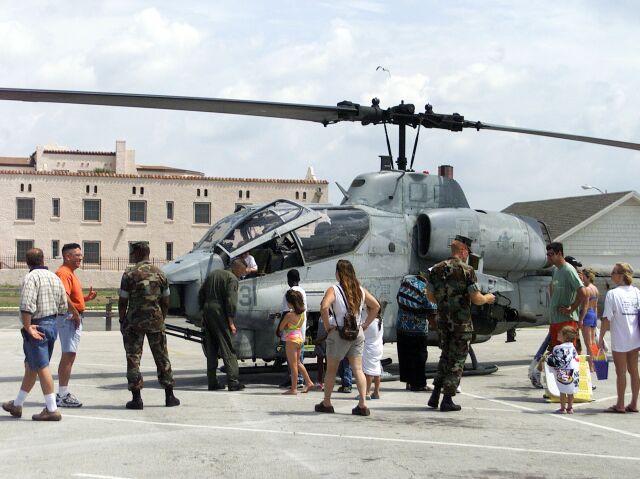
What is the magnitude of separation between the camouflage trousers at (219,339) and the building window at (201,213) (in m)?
41.0

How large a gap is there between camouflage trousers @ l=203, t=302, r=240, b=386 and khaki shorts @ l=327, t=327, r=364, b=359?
1953 millimetres

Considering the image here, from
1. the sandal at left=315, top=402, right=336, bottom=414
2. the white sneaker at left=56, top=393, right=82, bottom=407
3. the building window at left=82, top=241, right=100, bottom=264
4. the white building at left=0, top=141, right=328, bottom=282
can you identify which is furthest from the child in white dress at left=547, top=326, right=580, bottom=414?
the building window at left=82, top=241, right=100, bottom=264

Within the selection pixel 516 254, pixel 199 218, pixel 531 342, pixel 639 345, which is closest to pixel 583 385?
pixel 639 345

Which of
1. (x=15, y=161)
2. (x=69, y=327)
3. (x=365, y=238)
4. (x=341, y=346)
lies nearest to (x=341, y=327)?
(x=341, y=346)

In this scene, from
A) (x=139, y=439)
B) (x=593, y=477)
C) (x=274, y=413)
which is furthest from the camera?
(x=274, y=413)

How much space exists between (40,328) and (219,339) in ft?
8.62

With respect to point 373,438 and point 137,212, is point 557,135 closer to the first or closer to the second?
point 373,438

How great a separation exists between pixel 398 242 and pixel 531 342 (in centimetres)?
891

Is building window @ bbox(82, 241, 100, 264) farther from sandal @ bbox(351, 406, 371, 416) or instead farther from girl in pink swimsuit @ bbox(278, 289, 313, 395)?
sandal @ bbox(351, 406, 371, 416)

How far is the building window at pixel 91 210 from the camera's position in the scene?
166 ft

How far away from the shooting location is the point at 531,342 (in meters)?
20.4

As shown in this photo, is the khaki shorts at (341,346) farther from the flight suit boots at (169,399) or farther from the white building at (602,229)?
the white building at (602,229)

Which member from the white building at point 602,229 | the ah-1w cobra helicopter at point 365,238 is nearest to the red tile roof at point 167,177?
the white building at point 602,229

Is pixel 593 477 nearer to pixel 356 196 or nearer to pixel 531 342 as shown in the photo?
pixel 356 196
